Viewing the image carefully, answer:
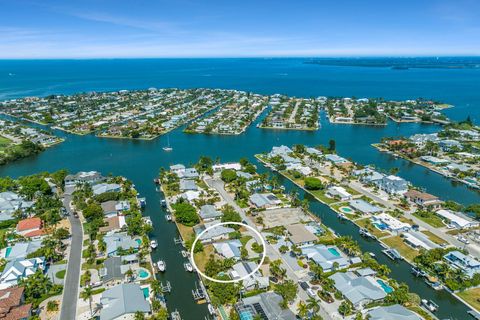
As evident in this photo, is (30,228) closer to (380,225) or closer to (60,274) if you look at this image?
(60,274)

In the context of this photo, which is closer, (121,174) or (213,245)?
(213,245)

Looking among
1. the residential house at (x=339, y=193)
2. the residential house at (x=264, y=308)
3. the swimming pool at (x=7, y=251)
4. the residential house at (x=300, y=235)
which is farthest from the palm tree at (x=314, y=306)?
the swimming pool at (x=7, y=251)

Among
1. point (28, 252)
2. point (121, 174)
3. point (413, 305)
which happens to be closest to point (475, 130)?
point (413, 305)

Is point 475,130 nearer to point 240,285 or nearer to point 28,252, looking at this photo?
point 240,285

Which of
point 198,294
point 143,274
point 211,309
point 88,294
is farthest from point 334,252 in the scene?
point 88,294

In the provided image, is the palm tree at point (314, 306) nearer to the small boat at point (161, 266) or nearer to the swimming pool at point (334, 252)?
the swimming pool at point (334, 252)
